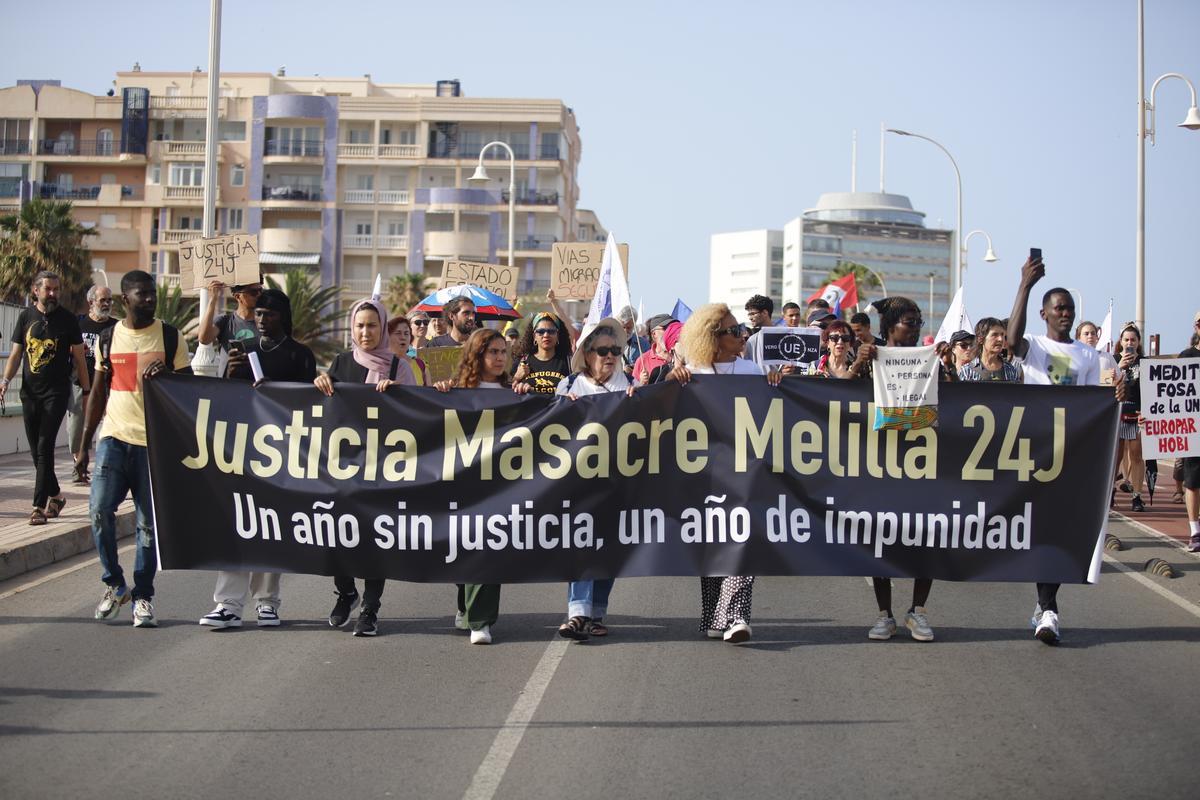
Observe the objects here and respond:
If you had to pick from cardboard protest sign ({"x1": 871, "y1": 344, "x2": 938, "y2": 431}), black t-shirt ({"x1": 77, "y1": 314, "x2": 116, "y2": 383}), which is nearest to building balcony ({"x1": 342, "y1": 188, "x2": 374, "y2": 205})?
black t-shirt ({"x1": 77, "y1": 314, "x2": 116, "y2": 383})

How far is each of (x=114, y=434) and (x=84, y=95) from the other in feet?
258

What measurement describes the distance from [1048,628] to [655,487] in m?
2.35

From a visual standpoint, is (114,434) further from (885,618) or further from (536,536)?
(885,618)

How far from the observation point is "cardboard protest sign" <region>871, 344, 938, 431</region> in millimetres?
8172

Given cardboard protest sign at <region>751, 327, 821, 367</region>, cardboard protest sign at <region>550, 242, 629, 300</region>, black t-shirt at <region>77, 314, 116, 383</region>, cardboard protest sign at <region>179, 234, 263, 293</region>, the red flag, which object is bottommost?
cardboard protest sign at <region>751, 327, 821, 367</region>

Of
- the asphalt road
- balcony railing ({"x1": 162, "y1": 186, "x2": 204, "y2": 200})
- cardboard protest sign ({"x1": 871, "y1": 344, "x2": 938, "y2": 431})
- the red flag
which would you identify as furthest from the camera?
balcony railing ({"x1": 162, "y1": 186, "x2": 204, "y2": 200})

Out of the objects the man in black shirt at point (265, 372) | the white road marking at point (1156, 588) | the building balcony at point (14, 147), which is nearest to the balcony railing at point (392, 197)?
the building balcony at point (14, 147)

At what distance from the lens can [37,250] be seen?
56.1 m

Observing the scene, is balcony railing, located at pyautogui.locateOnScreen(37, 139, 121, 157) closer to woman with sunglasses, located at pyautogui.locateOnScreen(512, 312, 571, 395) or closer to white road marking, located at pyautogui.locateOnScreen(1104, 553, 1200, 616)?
woman with sunglasses, located at pyautogui.locateOnScreen(512, 312, 571, 395)

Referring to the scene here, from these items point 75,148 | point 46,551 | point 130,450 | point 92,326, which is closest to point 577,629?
point 130,450

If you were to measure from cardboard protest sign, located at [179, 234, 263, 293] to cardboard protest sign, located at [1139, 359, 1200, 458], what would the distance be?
7469mm

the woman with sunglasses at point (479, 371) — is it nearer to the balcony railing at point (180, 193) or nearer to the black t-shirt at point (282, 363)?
the black t-shirt at point (282, 363)

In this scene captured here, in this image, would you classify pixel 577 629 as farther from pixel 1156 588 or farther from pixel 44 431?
pixel 44 431

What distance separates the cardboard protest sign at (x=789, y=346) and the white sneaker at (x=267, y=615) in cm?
371
